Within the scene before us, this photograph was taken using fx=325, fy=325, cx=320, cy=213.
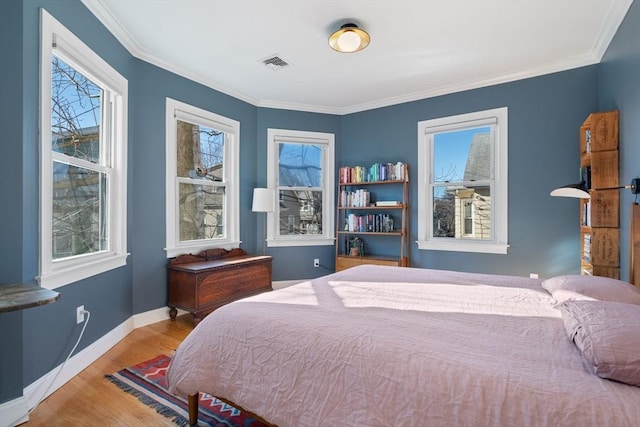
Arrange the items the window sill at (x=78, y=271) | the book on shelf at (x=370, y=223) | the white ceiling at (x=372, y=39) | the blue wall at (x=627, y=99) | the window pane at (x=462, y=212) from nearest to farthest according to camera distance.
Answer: the window sill at (x=78, y=271)
the blue wall at (x=627, y=99)
the white ceiling at (x=372, y=39)
the window pane at (x=462, y=212)
the book on shelf at (x=370, y=223)

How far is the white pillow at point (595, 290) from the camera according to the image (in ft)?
5.22

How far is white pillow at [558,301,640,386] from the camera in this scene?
3.12 ft

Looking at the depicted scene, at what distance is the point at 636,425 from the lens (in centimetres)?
82

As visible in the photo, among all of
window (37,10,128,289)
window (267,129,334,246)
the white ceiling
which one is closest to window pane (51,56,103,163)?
window (37,10,128,289)

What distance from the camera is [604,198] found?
2.55m

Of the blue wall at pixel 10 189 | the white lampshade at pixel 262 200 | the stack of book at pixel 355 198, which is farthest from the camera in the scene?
the stack of book at pixel 355 198

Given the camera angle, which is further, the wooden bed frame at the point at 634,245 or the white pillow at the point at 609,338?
the wooden bed frame at the point at 634,245

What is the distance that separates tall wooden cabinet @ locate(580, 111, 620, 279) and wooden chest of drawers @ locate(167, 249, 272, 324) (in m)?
3.19

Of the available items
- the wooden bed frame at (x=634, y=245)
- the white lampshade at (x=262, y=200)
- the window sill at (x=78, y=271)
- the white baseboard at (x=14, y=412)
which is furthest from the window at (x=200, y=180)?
the wooden bed frame at (x=634, y=245)

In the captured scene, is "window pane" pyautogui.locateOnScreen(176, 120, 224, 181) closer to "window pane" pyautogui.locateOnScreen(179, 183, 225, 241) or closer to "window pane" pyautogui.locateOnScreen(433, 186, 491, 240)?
"window pane" pyautogui.locateOnScreen(179, 183, 225, 241)

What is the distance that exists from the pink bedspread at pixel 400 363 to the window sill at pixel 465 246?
6.27ft

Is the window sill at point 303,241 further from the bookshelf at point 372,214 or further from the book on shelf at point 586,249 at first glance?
the book on shelf at point 586,249

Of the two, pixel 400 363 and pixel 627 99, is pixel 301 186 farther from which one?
pixel 400 363

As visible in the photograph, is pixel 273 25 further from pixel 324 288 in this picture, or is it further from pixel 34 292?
pixel 34 292
